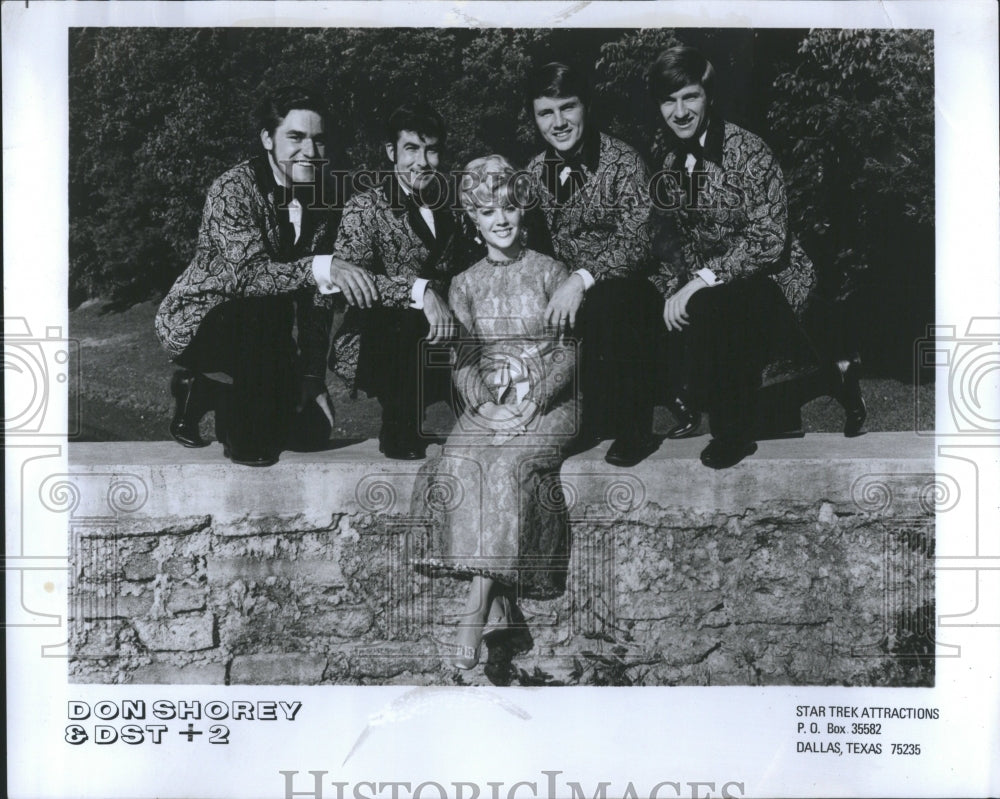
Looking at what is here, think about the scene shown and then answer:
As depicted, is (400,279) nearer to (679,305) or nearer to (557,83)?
(557,83)

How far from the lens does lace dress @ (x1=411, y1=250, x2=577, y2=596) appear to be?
4.23 meters

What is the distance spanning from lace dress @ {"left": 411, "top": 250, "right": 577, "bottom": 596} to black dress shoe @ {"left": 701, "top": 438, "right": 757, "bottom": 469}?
55 centimetres

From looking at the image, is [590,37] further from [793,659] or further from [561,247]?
[793,659]

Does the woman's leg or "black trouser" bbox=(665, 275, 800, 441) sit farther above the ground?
"black trouser" bbox=(665, 275, 800, 441)

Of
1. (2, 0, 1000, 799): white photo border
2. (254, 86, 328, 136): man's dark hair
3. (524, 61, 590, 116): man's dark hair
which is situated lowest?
(2, 0, 1000, 799): white photo border

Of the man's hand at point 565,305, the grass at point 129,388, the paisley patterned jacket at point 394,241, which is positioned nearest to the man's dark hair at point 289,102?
the paisley patterned jacket at point 394,241

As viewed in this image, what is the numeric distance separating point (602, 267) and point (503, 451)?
0.83 m

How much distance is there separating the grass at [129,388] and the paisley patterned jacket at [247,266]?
0.12 metres

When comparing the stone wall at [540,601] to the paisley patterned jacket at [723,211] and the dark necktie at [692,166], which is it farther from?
the dark necktie at [692,166]

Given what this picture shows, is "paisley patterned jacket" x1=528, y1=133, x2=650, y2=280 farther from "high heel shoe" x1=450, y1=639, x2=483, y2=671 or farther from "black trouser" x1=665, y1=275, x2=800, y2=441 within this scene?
"high heel shoe" x1=450, y1=639, x2=483, y2=671

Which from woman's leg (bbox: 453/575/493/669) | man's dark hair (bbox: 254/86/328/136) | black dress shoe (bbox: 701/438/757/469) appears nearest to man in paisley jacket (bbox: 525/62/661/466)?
black dress shoe (bbox: 701/438/757/469)

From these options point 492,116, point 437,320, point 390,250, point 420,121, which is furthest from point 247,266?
point 492,116

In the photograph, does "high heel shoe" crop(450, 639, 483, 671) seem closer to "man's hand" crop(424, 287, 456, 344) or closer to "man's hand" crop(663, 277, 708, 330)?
"man's hand" crop(424, 287, 456, 344)

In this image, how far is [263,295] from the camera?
169 inches
